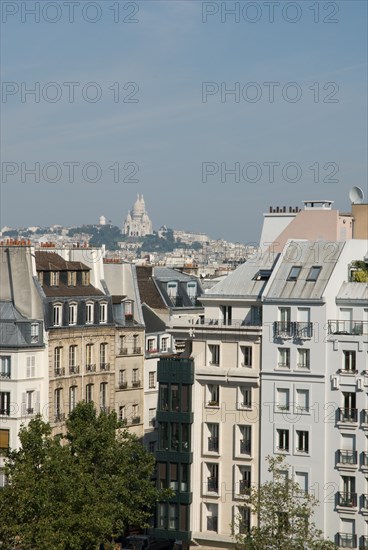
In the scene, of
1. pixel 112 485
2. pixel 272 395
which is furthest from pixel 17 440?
pixel 272 395

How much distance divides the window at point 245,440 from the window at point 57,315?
58.9ft

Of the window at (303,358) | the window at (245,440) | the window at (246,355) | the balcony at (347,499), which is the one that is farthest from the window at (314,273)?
the balcony at (347,499)

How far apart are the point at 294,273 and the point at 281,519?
13.8 m

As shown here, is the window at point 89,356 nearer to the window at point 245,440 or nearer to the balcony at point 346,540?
the window at point 245,440

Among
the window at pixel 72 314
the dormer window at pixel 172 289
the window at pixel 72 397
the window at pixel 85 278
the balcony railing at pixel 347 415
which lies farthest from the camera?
the dormer window at pixel 172 289

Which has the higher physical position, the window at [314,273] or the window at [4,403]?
the window at [314,273]

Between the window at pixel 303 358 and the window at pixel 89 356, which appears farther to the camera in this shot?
the window at pixel 89 356

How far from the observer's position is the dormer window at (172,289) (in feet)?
372

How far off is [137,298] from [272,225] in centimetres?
1432

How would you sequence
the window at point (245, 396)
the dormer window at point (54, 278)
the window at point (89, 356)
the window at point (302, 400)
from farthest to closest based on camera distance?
the window at point (89, 356), the dormer window at point (54, 278), the window at point (245, 396), the window at point (302, 400)

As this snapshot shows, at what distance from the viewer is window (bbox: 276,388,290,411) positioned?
8081 cm

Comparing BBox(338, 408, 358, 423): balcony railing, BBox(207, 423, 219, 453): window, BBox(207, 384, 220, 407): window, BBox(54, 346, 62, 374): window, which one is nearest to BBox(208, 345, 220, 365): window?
BBox(207, 384, 220, 407): window

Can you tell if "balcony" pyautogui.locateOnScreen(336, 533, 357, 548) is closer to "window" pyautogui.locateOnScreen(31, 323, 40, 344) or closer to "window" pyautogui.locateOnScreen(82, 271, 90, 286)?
"window" pyautogui.locateOnScreen(31, 323, 40, 344)

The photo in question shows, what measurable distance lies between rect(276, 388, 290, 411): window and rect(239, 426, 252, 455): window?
2004 millimetres
